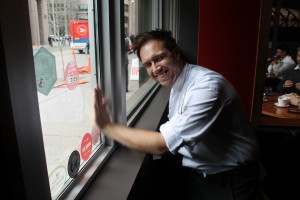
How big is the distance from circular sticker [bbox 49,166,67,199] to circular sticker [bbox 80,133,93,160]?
0.64 feet

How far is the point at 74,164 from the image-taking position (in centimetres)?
112

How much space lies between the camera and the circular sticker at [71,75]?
1.04 meters

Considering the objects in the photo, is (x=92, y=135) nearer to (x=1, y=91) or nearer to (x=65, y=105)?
(x=65, y=105)

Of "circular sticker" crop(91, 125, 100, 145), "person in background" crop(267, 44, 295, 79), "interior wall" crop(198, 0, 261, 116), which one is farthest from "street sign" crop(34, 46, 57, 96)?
"person in background" crop(267, 44, 295, 79)

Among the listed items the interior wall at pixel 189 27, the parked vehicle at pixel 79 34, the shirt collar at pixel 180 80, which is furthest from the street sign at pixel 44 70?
the interior wall at pixel 189 27

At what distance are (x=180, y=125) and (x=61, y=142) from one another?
1.62ft

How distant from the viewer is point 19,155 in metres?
0.55

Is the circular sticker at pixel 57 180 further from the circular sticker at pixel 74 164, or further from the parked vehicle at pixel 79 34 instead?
the parked vehicle at pixel 79 34

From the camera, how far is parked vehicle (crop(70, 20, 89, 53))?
3.76ft

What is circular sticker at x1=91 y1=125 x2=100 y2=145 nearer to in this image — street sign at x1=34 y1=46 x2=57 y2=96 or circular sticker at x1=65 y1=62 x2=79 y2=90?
circular sticker at x1=65 y1=62 x2=79 y2=90

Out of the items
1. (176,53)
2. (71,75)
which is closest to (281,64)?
(176,53)

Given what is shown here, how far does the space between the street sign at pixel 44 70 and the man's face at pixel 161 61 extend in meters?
0.62

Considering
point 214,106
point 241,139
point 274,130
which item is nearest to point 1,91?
point 214,106

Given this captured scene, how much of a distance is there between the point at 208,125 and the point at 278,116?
174cm
